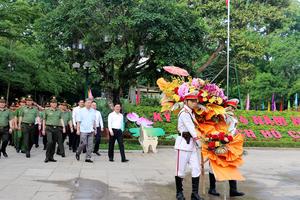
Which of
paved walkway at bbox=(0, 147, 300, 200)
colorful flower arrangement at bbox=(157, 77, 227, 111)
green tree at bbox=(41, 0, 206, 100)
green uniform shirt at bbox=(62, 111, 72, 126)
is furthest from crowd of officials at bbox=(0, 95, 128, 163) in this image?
green tree at bbox=(41, 0, 206, 100)

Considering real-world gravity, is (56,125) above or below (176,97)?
below

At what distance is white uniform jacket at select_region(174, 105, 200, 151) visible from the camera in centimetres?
800

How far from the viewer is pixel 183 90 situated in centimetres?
858

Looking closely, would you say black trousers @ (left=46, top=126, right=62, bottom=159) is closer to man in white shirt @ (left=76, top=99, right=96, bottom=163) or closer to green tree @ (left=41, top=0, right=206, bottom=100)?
man in white shirt @ (left=76, top=99, right=96, bottom=163)

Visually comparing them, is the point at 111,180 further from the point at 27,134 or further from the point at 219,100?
the point at 27,134

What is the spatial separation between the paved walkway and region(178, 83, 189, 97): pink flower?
6.12 feet

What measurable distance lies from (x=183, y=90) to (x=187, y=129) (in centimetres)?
88

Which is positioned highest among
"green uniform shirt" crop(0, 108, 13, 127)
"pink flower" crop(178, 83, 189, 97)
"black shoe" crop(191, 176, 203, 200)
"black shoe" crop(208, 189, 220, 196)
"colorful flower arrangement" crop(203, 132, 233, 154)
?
"pink flower" crop(178, 83, 189, 97)

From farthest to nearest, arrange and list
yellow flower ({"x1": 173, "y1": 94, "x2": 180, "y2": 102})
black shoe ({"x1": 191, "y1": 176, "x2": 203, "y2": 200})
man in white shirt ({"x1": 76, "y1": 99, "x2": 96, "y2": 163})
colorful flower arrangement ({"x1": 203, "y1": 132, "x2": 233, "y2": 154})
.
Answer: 1. man in white shirt ({"x1": 76, "y1": 99, "x2": 96, "y2": 163})
2. yellow flower ({"x1": 173, "y1": 94, "x2": 180, "y2": 102})
3. colorful flower arrangement ({"x1": 203, "y1": 132, "x2": 233, "y2": 154})
4. black shoe ({"x1": 191, "y1": 176, "x2": 203, "y2": 200})

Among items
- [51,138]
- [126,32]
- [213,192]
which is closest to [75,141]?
[51,138]

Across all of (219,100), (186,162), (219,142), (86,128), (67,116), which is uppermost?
(219,100)

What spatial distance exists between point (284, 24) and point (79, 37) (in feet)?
59.2

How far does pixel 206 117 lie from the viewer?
8711 millimetres

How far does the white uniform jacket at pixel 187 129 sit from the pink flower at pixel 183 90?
1.23 feet
